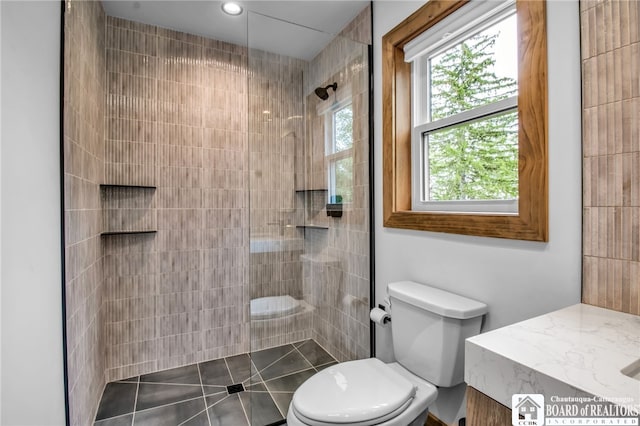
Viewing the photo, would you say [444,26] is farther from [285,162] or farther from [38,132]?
[38,132]

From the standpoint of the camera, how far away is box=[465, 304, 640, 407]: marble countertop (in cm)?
57

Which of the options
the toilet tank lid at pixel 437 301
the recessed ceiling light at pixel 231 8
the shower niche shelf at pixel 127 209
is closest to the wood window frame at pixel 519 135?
the toilet tank lid at pixel 437 301

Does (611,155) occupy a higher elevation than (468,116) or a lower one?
lower

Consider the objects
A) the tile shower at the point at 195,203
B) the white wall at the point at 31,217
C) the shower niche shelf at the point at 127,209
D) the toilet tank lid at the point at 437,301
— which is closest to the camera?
the white wall at the point at 31,217

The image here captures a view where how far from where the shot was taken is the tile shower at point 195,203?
1660 mm

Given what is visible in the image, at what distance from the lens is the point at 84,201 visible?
1568 millimetres

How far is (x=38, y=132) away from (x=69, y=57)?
0.51 m

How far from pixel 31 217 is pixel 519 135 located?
5.60 ft

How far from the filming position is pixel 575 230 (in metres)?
1.02

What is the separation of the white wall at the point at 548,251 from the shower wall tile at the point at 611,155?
29 mm

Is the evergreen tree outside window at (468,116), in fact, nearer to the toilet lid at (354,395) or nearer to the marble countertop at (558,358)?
the marble countertop at (558,358)

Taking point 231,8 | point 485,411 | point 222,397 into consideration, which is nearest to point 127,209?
point 222,397

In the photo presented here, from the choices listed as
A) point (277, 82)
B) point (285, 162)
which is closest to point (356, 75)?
point (277, 82)

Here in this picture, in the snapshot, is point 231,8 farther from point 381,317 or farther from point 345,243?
point 381,317
